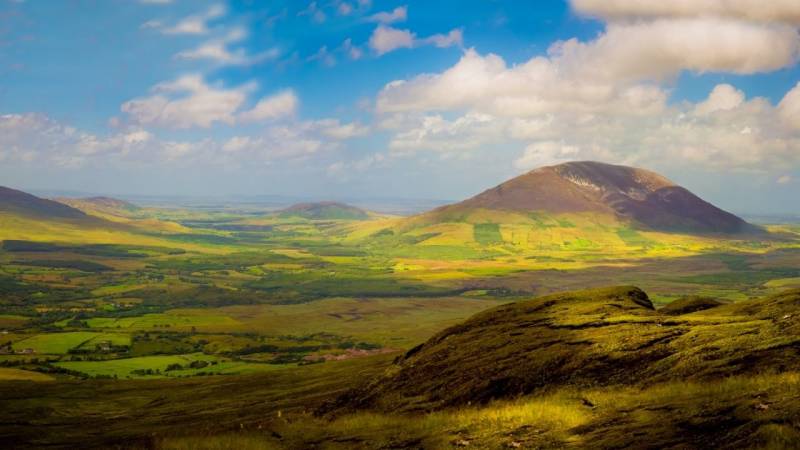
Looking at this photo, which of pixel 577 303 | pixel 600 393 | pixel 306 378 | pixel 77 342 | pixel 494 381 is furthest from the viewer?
pixel 77 342

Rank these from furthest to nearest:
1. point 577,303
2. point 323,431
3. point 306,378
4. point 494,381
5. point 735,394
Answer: point 306,378 < point 577,303 < point 494,381 < point 323,431 < point 735,394

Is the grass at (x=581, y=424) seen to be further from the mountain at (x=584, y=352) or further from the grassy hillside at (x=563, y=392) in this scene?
the mountain at (x=584, y=352)

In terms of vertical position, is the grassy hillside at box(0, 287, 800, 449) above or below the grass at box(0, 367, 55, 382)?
above

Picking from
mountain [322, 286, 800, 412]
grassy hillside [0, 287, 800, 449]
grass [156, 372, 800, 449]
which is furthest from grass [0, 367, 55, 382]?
grass [156, 372, 800, 449]

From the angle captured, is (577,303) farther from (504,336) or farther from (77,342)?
(77,342)

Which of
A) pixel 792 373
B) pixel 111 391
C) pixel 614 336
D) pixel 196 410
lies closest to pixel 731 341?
pixel 792 373

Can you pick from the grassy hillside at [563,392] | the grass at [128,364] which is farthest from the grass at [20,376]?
the grassy hillside at [563,392]

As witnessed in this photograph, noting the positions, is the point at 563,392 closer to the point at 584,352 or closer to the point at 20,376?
the point at 584,352

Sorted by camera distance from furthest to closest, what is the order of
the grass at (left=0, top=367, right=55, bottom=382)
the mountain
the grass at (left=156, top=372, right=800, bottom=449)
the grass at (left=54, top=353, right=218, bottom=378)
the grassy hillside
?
1. the grass at (left=54, top=353, right=218, bottom=378)
2. the grass at (left=0, top=367, right=55, bottom=382)
3. the mountain
4. the grassy hillside
5. the grass at (left=156, top=372, right=800, bottom=449)

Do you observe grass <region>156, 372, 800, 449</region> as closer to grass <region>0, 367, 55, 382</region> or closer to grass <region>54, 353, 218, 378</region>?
grass <region>0, 367, 55, 382</region>
